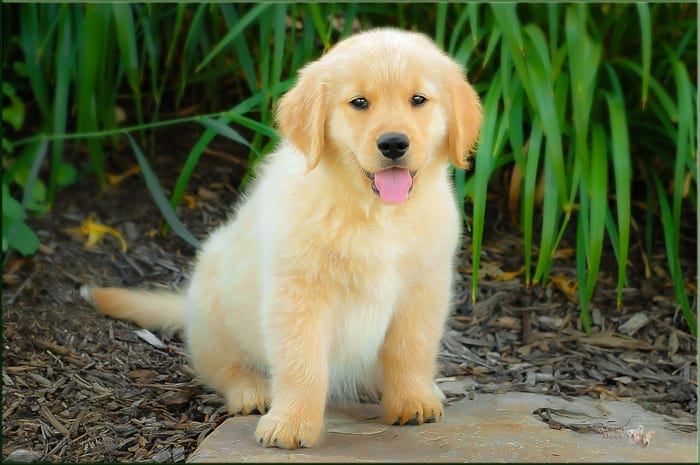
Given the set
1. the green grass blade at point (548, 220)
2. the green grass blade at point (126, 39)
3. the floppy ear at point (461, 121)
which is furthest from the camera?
the green grass blade at point (126, 39)

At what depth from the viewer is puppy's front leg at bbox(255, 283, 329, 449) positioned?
8.74ft

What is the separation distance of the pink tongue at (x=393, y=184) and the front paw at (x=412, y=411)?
640mm

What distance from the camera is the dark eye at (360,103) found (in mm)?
2578

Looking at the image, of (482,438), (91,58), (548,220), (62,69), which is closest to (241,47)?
(91,58)

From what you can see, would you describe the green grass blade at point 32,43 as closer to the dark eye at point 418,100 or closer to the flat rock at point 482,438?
the flat rock at point 482,438

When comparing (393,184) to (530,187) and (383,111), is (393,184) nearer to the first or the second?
(383,111)

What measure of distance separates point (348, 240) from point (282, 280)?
0.69 feet

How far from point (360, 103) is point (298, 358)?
706 millimetres

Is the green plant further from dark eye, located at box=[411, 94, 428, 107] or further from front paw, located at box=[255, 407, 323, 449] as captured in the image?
front paw, located at box=[255, 407, 323, 449]

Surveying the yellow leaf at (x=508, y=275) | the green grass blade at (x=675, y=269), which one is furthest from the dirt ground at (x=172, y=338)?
the green grass blade at (x=675, y=269)

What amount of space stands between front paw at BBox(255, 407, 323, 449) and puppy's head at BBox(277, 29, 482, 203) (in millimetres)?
642

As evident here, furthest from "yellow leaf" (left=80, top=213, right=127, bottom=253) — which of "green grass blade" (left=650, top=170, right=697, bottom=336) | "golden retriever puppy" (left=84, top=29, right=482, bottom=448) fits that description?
"green grass blade" (left=650, top=170, right=697, bottom=336)

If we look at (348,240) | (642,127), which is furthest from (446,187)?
(642,127)

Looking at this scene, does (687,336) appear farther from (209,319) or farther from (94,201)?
(94,201)
